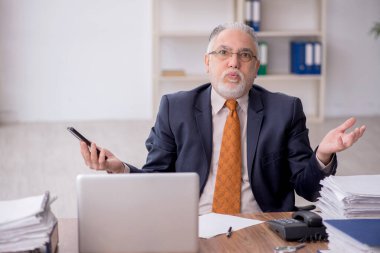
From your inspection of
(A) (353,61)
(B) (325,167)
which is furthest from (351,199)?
(A) (353,61)

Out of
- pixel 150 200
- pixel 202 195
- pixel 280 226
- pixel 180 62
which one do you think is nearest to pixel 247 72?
pixel 202 195

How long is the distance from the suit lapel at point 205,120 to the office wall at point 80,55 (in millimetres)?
4937

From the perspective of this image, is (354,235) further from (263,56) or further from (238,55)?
(263,56)

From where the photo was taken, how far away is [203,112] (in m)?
2.46

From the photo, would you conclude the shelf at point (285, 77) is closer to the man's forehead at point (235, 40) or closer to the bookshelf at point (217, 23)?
the bookshelf at point (217, 23)

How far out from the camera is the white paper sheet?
188 cm

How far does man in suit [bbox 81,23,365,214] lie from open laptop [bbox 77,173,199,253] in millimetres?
742

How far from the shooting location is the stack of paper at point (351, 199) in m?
1.77

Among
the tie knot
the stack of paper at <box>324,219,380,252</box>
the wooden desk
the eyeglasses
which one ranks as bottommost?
the wooden desk

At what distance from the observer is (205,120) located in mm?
2453

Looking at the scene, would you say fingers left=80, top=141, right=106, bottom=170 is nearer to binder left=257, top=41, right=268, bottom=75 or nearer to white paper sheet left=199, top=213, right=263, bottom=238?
white paper sheet left=199, top=213, right=263, bottom=238

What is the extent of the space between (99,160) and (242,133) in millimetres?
623

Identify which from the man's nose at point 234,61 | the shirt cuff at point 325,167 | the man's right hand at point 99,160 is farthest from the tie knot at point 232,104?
the man's right hand at point 99,160

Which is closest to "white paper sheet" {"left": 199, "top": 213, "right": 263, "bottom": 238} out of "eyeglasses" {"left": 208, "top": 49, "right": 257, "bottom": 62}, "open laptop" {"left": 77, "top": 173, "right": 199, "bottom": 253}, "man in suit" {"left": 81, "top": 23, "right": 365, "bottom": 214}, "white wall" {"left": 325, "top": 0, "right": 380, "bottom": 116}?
"open laptop" {"left": 77, "top": 173, "right": 199, "bottom": 253}
